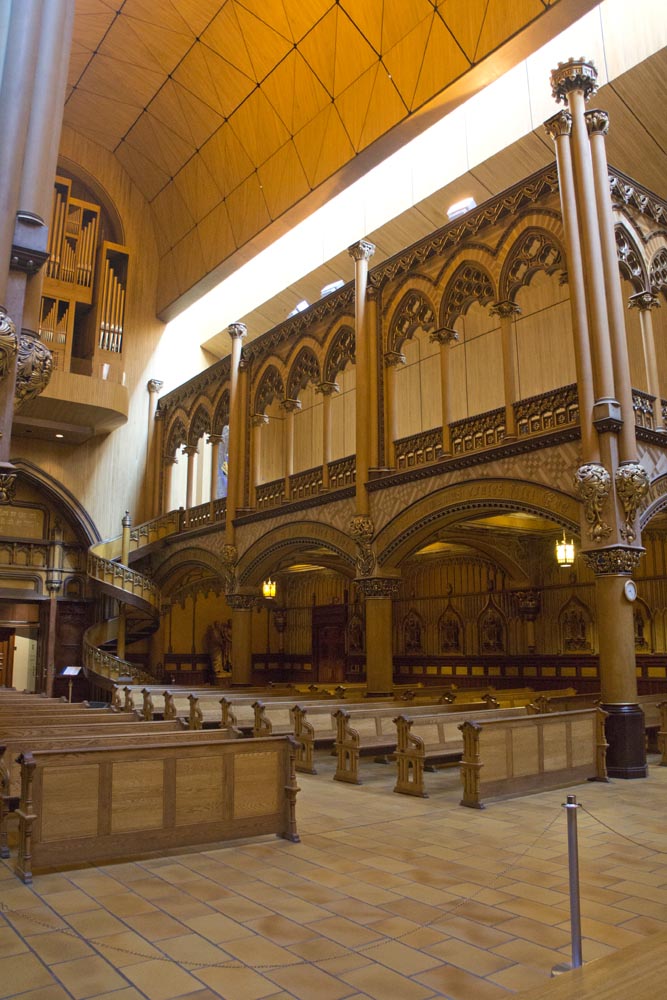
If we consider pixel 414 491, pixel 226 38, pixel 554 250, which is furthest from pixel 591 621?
pixel 226 38

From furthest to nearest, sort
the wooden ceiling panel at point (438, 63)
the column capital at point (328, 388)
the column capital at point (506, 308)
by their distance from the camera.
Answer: the column capital at point (328, 388)
the wooden ceiling panel at point (438, 63)
the column capital at point (506, 308)

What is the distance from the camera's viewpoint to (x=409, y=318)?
16453mm

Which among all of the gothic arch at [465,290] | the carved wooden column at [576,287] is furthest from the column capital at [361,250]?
the carved wooden column at [576,287]

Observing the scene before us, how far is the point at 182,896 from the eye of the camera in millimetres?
5465

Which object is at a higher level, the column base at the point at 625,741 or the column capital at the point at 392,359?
the column capital at the point at 392,359

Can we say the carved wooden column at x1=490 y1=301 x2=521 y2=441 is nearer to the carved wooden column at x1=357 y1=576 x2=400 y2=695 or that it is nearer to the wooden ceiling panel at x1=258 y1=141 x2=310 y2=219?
the carved wooden column at x1=357 y1=576 x2=400 y2=695

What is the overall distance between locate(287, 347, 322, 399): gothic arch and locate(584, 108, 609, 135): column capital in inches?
338

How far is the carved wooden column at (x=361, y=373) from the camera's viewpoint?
16359 millimetres

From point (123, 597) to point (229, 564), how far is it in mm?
3458

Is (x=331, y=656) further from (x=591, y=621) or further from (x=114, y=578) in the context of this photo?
(x=591, y=621)

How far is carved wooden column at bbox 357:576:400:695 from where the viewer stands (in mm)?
15703

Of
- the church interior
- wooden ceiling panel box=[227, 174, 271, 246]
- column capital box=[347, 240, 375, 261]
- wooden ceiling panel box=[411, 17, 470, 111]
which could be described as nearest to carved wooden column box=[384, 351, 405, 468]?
the church interior

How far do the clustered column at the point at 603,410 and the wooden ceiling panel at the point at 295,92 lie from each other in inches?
306

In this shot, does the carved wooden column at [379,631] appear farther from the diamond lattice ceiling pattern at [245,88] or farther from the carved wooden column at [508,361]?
the diamond lattice ceiling pattern at [245,88]
